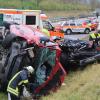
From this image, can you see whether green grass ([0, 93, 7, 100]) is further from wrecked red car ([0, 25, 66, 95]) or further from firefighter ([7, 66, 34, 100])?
firefighter ([7, 66, 34, 100])

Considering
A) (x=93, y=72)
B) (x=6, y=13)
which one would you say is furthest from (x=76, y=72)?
(x=6, y=13)

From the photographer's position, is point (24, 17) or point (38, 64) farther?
point (24, 17)

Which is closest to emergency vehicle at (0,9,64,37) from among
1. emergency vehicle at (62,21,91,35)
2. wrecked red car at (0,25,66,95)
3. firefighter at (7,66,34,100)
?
wrecked red car at (0,25,66,95)

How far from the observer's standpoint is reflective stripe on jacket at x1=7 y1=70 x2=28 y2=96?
9.88 meters

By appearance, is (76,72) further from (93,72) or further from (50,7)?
(50,7)

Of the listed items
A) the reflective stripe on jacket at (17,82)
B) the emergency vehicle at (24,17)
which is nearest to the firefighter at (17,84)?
the reflective stripe on jacket at (17,82)

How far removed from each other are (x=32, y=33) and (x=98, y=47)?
2.70m

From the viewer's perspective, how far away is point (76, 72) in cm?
1336

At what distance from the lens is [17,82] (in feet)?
32.5

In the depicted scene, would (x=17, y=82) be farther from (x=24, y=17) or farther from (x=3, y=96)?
(x=24, y=17)

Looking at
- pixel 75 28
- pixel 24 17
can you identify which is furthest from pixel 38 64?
pixel 75 28

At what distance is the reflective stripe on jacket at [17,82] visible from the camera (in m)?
9.88

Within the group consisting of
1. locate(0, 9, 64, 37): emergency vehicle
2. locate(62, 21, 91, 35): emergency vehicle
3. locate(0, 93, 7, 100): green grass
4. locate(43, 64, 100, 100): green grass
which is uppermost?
locate(0, 9, 64, 37): emergency vehicle

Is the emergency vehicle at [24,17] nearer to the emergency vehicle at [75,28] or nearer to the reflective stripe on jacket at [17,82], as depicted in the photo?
the reflective stripe on jacket at [17,82]
